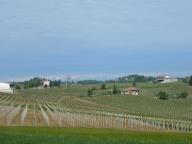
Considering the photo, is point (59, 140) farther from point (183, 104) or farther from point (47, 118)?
point (183, 104)

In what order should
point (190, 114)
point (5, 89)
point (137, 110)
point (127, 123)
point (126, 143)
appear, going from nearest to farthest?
point (126, 143), point (127, 123), point (190, 114), point (137, 110), point (5, 89)

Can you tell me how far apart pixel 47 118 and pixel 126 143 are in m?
39.6

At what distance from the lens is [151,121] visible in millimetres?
66375

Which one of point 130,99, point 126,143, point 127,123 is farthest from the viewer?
point 130,99

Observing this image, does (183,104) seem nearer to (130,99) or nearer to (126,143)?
(130,99)

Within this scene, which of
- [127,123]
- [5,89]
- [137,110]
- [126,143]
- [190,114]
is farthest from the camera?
[5,89]

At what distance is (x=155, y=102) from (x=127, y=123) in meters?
38.3

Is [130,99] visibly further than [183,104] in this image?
Yes

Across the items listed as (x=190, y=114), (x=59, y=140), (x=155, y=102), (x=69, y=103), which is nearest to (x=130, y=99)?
(x=155, y=102)

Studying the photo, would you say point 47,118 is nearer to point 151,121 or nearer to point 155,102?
point 151,121

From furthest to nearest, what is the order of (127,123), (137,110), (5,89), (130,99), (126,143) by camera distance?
1. (5,89)
2. (130,99)
3. (137,110)
4. (127,123)
5. (126,143)

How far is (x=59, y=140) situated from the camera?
29.4 m

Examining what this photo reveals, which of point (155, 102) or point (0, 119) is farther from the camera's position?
point (155, 102)

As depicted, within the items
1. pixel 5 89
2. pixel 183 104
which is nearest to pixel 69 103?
pixel 183 104
